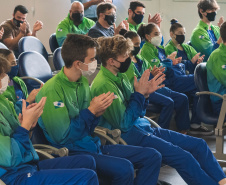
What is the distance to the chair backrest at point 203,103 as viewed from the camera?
381 cm

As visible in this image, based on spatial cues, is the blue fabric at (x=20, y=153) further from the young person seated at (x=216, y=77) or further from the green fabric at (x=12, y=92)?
the young person seated at (x=216, y=77)

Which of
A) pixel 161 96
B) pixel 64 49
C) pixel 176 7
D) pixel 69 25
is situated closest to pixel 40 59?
pixel 161 96

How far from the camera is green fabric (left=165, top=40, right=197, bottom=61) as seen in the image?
211 inches

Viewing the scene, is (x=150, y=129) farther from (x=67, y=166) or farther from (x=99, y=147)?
(x=67, y=166)

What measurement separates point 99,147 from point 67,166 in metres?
0.38

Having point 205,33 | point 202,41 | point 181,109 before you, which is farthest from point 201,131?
point 205,33

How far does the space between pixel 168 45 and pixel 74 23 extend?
1.39m

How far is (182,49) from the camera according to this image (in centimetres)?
548

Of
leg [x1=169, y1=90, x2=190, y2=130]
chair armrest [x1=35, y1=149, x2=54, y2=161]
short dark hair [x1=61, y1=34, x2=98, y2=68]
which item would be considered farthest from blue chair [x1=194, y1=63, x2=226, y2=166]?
chair armrest [x1=35, y1=149, x2=54, y2=161]

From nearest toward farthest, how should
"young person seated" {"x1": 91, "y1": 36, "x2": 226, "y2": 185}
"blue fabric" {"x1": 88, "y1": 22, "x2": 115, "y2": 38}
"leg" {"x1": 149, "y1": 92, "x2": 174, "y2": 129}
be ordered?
"young person seated" {"x1": 91, "y1": 36, "x2": 226, "y2": 185} < "leg" {"x1": 149, "y1": 92, "x2": 174, "y2": 129} < "blue fabric" {"x1": 88, "y1": 22, "x2": 115, "y2": 38}

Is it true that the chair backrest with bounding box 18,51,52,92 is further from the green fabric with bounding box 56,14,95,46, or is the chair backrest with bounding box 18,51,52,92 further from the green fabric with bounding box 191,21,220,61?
the green fabric with bounding box 191,21,220,61

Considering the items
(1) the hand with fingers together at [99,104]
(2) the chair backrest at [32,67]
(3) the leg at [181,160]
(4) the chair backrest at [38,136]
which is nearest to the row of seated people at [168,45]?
(2) the chair backrest at [32,67]

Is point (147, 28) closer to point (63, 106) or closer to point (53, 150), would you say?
point (63, 106)

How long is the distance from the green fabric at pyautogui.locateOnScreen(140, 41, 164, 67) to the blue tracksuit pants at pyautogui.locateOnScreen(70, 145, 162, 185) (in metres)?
2.25
